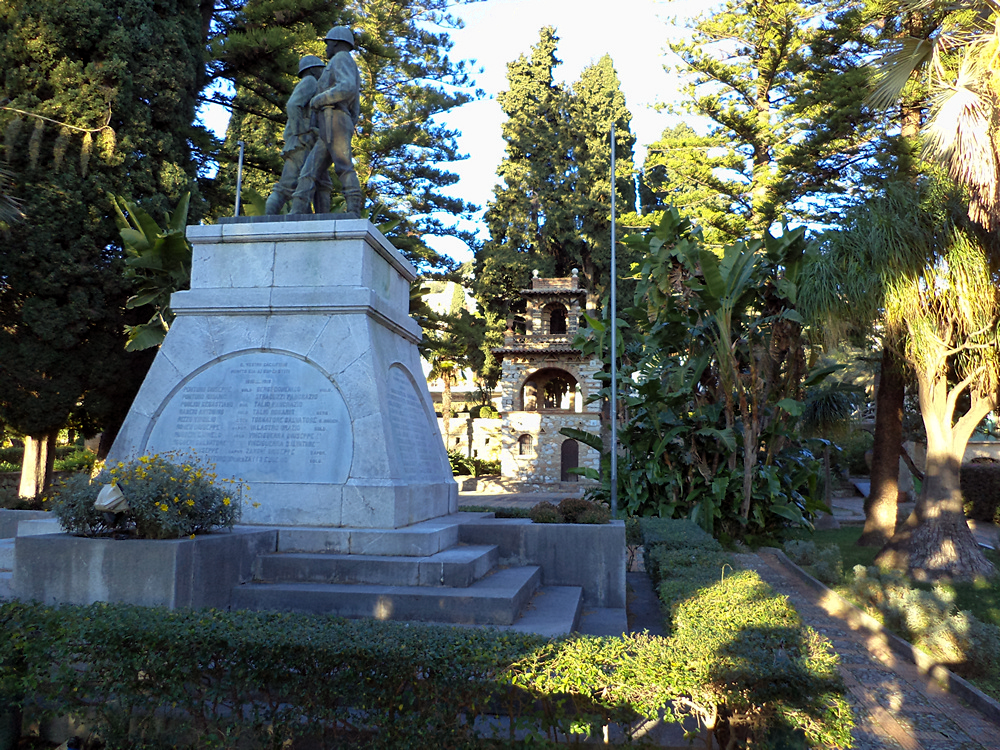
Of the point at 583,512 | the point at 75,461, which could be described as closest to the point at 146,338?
the point at 583,512

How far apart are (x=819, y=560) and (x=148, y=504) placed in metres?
8.77

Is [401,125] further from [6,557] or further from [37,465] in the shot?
[6,557]

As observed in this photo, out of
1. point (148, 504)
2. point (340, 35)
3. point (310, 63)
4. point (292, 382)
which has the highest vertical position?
point (340, 35)

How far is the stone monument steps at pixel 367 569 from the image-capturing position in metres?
5.07

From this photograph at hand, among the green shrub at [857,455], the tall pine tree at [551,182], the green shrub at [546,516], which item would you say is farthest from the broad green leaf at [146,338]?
the green shrub at [857,455]

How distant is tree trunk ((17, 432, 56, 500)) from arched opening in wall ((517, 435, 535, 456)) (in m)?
21.5

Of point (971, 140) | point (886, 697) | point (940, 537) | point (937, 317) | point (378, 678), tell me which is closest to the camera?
point (378, 678)

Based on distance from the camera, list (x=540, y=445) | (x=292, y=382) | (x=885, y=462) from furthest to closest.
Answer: (x=540, y=445) < (x=885, y=462) < (x=292, y=382)

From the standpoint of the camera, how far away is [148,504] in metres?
4.30

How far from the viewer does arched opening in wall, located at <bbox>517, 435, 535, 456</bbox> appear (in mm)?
32469

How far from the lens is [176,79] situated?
14000mm

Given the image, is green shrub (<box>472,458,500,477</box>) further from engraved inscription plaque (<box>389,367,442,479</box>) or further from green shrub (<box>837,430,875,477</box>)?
engraved inscription plaque (<box>389,367,442,479</box>)

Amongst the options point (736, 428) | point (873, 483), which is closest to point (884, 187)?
point (736, 428)

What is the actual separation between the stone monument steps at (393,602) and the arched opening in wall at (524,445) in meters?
27.6
